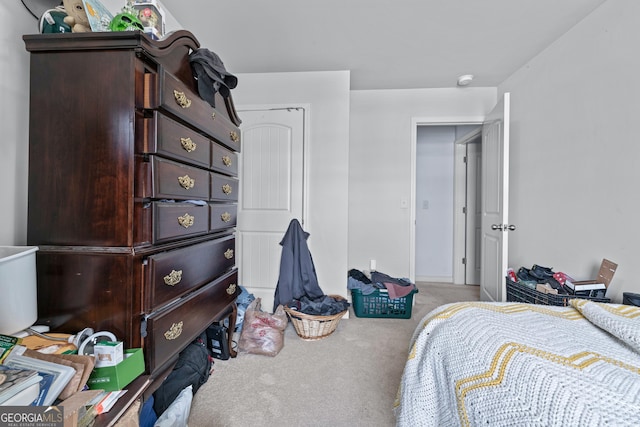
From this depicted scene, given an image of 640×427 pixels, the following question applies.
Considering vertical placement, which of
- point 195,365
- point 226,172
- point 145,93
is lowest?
point 195,365

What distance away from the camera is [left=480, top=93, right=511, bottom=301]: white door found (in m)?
2.31

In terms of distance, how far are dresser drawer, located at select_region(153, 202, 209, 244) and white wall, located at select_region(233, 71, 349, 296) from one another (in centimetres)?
150

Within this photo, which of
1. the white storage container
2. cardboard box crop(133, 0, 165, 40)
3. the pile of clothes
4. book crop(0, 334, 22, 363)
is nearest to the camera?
book crop(0, 334, 22, 363)

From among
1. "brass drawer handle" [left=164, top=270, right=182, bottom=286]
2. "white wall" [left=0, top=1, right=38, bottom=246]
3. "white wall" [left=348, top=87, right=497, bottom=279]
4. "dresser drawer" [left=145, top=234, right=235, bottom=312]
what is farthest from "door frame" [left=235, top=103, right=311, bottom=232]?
"white wall" [left=0, top=1, right=38, bottom=246]

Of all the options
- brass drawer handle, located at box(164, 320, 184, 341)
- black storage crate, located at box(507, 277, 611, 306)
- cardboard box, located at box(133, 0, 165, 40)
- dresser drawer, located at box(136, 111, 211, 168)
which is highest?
cardboard box, located at box(133, 0, 165, 40)

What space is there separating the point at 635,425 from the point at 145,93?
1.58 metres

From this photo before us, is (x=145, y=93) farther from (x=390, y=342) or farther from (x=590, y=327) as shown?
(x=390, y=342)

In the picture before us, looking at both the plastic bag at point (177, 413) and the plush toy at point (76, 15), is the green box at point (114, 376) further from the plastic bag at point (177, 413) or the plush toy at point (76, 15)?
the plush toy at point (76, 15)

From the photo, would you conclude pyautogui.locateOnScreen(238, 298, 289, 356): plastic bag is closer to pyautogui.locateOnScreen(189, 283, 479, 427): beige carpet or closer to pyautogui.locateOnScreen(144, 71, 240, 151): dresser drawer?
pyautogui.locateOnScreen(189, 283, 479, 427): beige carpet

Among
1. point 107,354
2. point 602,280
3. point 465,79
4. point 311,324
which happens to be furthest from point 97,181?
point 465,79

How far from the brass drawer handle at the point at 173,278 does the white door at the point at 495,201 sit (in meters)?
2.40

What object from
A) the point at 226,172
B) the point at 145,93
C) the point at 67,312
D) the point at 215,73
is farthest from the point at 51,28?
the point at 67,312

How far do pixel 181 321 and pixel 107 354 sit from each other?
0.36 m

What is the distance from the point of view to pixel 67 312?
97cm
